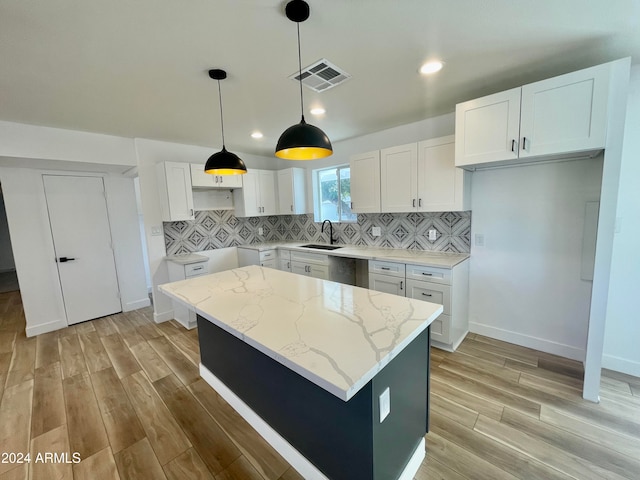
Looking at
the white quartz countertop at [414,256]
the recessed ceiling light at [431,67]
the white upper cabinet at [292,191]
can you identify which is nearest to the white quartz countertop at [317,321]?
the white quartz countertop at [414,256]

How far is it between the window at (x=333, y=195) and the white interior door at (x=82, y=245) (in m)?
3.32

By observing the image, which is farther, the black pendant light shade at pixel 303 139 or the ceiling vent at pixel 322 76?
the ceiling vent at pixel 322 76

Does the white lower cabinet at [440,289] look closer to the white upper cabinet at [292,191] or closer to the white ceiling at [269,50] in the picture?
the white ceiling at [269,50]

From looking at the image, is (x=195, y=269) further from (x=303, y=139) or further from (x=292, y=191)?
(x=303, y=139)

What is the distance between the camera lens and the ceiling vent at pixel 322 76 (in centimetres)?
192

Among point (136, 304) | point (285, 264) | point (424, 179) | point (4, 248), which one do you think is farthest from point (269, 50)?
point (4, 248)

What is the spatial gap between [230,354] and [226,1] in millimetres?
2192

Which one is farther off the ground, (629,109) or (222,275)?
(629,109)

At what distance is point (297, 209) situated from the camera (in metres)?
4.58

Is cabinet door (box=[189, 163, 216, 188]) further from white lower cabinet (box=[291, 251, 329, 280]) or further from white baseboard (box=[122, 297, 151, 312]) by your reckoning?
white baseboard (box=[122, 297, 151, 312])

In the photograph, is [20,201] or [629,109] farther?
[20,201]

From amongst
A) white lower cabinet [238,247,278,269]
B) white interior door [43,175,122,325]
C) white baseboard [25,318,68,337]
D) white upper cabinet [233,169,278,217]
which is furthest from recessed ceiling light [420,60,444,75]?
white baseboard [25,318,68,337]

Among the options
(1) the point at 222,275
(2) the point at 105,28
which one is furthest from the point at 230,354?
(2) the point at 105,28

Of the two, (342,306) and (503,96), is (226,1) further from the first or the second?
(503,96)
